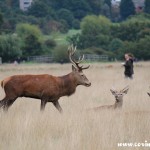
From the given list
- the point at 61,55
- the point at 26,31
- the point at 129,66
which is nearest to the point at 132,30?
the point at 26,31

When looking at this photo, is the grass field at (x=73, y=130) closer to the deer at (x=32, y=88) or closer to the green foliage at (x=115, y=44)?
the deer at (x=32, y=88)

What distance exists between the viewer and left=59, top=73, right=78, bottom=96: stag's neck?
13922 mm

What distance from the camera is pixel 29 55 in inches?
2881

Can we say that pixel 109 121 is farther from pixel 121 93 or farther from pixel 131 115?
pixel 121 93

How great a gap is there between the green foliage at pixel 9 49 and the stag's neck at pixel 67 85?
49.9 m

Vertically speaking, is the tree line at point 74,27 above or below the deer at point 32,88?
below

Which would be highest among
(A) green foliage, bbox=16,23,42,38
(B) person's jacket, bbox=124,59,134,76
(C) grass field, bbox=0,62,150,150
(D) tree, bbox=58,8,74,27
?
(C) grass field, bbox=0,62,150,150

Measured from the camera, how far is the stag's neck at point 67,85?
45.7 ft

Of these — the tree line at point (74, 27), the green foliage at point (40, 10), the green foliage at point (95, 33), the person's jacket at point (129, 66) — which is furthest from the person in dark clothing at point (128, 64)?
the green foliage at point (40, 10)

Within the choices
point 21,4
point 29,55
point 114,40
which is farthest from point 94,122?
point 21,4

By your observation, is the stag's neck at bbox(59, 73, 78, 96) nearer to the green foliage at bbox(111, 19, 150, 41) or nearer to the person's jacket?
the person's jacket

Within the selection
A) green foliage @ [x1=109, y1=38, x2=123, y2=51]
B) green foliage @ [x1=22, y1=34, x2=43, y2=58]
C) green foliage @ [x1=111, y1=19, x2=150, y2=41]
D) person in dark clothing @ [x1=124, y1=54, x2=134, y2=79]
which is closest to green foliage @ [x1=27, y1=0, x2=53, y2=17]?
green foliage @ [x1=111, y1=19, x2=150, y2=41]

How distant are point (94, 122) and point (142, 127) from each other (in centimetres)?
83

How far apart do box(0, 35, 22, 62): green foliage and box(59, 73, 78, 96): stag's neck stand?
1964 inches
